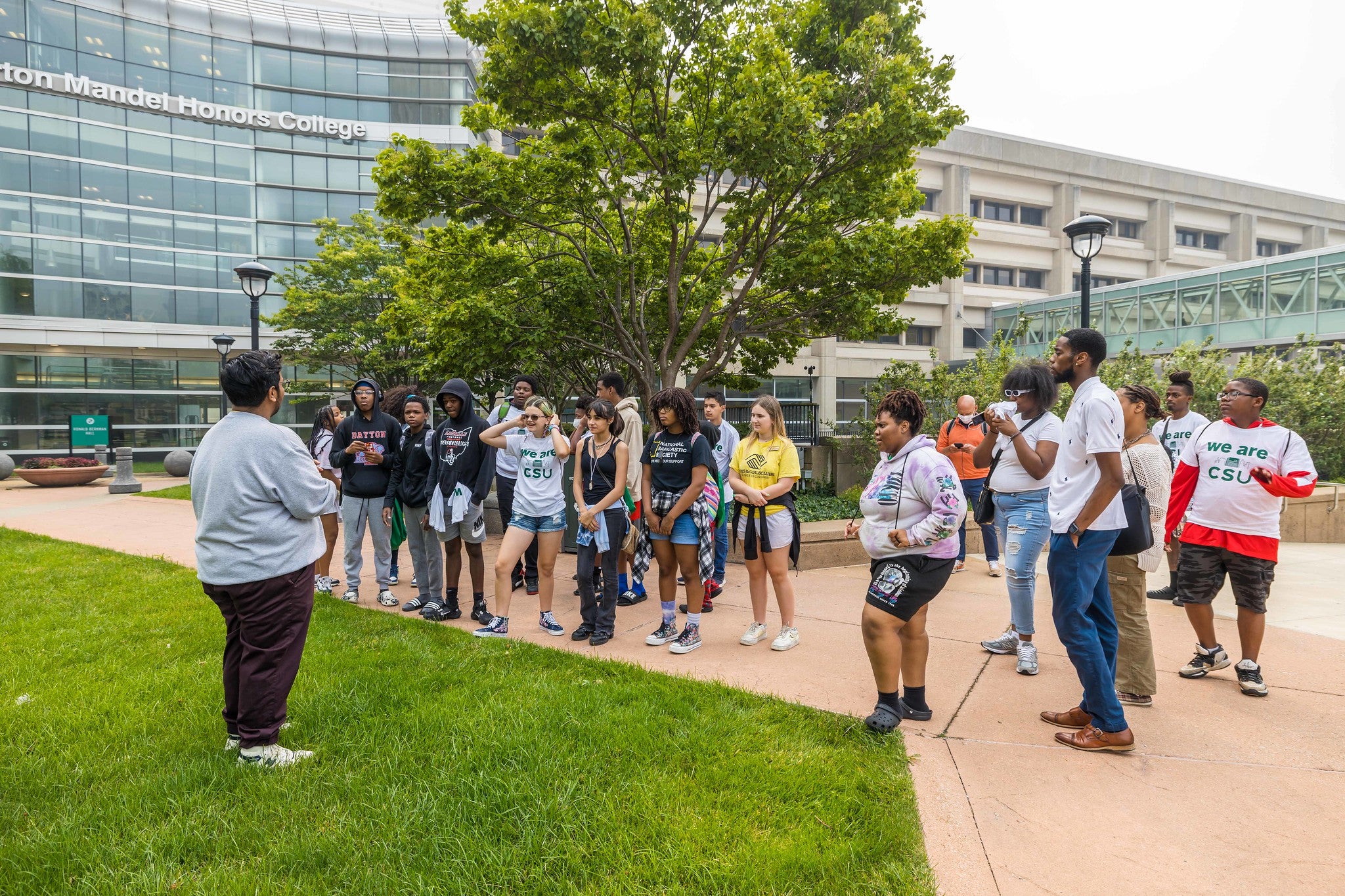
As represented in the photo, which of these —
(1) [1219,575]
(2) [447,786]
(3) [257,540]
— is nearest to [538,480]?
(3) [257,540]

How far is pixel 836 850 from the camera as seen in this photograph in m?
2.71

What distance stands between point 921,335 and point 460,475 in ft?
119

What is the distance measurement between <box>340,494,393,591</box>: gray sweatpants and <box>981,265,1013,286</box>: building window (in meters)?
39.5

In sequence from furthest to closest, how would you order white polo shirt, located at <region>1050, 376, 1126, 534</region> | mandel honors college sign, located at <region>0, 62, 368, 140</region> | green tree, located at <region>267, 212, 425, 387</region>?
mandel honors college sign, located at <region>0, 62, 368, 140</region> → green tree, located at <region>267, 212, 425, 387</region> → white polo shirt, located at <region>1050, 376, 1126, 534</region>

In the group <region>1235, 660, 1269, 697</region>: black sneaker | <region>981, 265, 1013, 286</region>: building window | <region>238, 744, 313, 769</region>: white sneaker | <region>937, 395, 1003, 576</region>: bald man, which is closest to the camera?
<region>238, 744, 313, 769</region>: white sneaker

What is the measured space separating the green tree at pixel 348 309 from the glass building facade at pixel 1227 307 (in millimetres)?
21096

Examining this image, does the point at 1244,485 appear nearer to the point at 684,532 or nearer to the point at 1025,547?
the point at 1025,547

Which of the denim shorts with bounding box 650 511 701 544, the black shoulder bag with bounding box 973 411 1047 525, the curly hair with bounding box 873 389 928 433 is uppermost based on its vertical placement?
the curly hair with bounding box 873 389 928 433

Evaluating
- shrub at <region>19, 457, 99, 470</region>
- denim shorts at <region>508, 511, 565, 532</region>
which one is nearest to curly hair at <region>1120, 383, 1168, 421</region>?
denim shorts at <region>508, 511, 565, 532</region>

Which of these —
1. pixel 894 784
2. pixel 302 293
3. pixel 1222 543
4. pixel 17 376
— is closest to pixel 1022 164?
pixel 302 293

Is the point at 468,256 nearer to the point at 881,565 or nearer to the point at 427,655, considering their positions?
the point at 427,655

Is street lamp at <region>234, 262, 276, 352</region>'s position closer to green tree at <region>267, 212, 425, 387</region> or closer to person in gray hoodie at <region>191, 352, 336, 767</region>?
green tree at <region>267, 212, 425, 387</region>

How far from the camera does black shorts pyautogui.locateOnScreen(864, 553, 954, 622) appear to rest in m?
3.60

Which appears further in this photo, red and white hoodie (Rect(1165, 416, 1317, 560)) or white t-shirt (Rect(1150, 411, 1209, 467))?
white t-shirt (Rect(1150, 411, 1209, 467))
